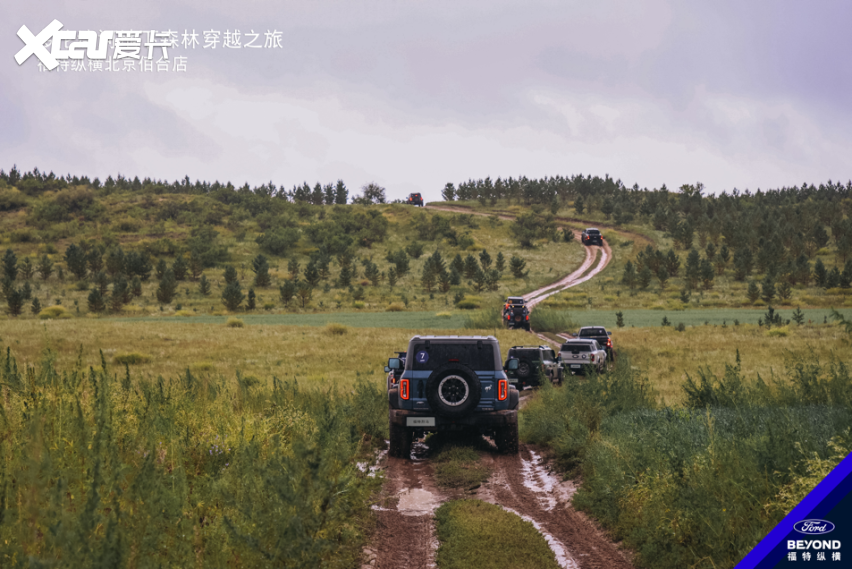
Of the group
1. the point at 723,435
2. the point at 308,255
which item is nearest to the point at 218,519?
the point at 723,435

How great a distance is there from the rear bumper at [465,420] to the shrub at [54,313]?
5430 centimetres

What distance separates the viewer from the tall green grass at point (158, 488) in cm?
398

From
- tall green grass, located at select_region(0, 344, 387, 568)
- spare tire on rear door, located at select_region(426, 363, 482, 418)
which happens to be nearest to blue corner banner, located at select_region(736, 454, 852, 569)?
tall green grass, located at select_region(0, 344, 387, 568)

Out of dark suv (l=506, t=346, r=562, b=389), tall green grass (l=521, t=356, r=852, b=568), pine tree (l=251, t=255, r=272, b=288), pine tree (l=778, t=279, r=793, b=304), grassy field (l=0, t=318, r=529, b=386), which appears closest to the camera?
tall green grass (l=521, t=356, r=852, b=568)

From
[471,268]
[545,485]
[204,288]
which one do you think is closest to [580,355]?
[545,485]

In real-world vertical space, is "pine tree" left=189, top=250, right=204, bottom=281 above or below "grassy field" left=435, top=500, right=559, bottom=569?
above

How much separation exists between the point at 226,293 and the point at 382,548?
6053 centimetres

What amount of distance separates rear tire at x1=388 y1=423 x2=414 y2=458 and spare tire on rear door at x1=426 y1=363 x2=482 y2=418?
96 cm

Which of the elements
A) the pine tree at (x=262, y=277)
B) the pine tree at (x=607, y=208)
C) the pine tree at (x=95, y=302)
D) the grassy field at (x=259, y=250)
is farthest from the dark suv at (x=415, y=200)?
the pine tree at (x=95, y=302)

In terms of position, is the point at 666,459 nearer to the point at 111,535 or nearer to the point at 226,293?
the point at 111,535

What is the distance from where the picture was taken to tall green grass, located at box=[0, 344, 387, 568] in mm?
3978

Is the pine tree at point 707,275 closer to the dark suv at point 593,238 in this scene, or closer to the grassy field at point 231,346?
the dark suv at point 593,238

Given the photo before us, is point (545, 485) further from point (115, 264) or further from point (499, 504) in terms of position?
point (115, 264)

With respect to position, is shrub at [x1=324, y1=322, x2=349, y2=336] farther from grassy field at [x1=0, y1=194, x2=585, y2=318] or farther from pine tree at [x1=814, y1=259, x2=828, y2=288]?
pine tree at [x1=814, y1=259, x2=828, y2=288]
